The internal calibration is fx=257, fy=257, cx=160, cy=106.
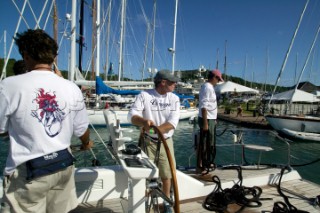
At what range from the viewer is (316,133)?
52.4 feet

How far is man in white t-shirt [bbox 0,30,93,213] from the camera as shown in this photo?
4.98 feet

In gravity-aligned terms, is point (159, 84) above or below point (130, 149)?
above

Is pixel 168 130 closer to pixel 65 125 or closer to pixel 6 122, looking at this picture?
pixel 65 125

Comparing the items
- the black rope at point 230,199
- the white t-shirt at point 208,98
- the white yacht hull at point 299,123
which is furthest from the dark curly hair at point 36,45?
the white yacht hull at point 299,123

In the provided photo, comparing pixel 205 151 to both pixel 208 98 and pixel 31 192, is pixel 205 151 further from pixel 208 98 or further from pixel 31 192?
pixel 31 192

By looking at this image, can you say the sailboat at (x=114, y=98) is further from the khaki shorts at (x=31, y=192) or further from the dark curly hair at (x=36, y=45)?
the dark curly hair at (x=36, y=45)

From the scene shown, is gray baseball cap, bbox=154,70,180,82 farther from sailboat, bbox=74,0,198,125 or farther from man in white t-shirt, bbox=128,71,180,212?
sailboat, bbox=74,0,198,125

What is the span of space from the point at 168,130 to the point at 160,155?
1.03ft

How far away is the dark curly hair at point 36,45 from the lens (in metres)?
1.60

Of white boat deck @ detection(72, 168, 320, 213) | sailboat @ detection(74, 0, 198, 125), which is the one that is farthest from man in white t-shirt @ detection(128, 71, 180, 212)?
sailboat @ detection(74, 0, 198, 125)

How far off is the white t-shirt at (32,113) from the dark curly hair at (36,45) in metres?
0.11

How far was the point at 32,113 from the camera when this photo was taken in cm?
154

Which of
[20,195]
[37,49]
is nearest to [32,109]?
[37,49]

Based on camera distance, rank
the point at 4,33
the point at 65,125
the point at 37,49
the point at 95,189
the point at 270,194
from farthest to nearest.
A: the point at 4,33, the point at 270,194, the point at 95,189, the point at 65,125, the point at 37,49
